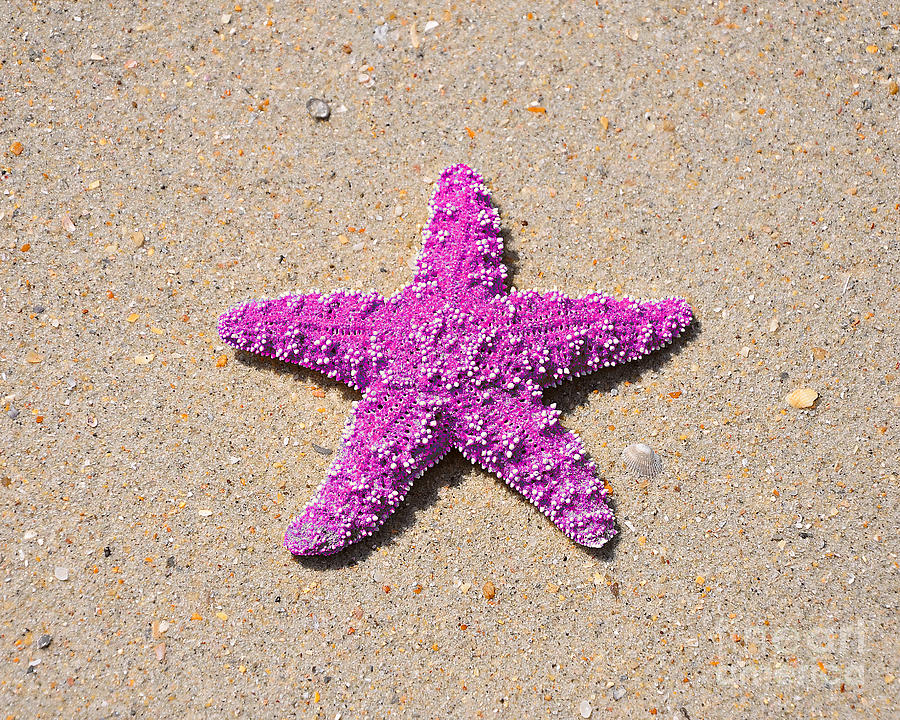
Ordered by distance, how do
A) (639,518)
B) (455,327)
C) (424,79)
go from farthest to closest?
(424,79) → (639,518) → (455,327)

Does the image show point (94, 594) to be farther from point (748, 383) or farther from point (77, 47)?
point (748, 383)

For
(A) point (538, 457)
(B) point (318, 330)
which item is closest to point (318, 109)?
(B) point (318, 330)

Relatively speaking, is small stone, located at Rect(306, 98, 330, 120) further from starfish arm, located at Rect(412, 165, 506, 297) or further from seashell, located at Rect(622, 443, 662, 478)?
seashell, located at Rect(622, 443, 662, 478)

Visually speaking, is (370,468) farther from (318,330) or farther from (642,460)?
(642,460)

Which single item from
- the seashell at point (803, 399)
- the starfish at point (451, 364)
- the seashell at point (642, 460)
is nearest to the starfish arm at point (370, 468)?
the starfish at point (451, 364)

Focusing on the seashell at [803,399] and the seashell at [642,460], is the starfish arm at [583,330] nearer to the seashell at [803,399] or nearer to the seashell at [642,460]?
the seashell at [642,460]

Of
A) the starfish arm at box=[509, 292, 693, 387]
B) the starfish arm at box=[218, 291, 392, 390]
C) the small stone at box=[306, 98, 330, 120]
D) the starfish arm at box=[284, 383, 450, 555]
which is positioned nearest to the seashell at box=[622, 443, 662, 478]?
the starfish arm at box=[509, 292, 693, 387]

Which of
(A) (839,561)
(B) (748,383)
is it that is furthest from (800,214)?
(A) (839,561)
